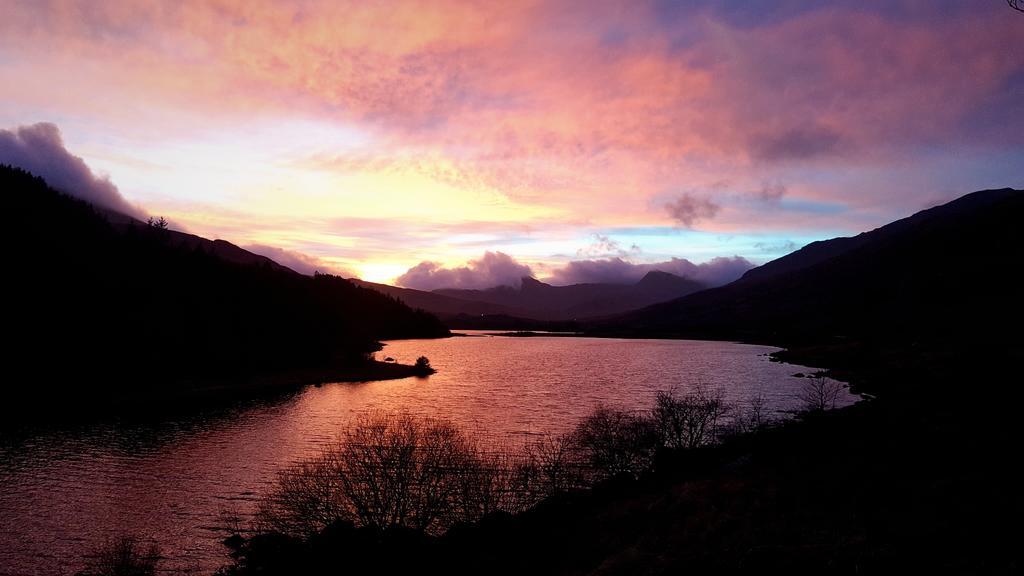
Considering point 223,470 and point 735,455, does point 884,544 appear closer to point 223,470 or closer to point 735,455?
point 735,455

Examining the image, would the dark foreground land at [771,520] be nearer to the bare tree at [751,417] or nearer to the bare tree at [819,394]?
the bare tree at [751,417]

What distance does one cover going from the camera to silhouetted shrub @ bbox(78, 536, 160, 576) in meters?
34.0

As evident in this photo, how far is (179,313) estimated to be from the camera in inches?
5044

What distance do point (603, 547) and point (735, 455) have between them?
24734 mm

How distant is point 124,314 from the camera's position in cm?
11862

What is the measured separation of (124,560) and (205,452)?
39.8m

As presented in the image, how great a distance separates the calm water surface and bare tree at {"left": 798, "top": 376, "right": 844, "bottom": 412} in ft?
9.73

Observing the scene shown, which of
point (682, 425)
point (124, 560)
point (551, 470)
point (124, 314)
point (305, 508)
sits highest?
point (124, 314)

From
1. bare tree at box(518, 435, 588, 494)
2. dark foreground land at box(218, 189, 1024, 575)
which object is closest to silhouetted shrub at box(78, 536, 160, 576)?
dark foreground land at box(218, 189, 1024, 575)

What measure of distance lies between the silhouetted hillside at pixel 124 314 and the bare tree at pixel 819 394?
384ft

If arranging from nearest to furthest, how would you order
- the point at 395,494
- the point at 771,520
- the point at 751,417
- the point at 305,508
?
the point at 771,520 → the point at 305,508 → the point at 395,494 → the point at 751,417

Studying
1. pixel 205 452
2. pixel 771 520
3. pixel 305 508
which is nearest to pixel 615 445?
pixel 771 520

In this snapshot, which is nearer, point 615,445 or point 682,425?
point 615,445

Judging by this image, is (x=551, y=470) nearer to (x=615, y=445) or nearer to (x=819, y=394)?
(x=615, y=445)
